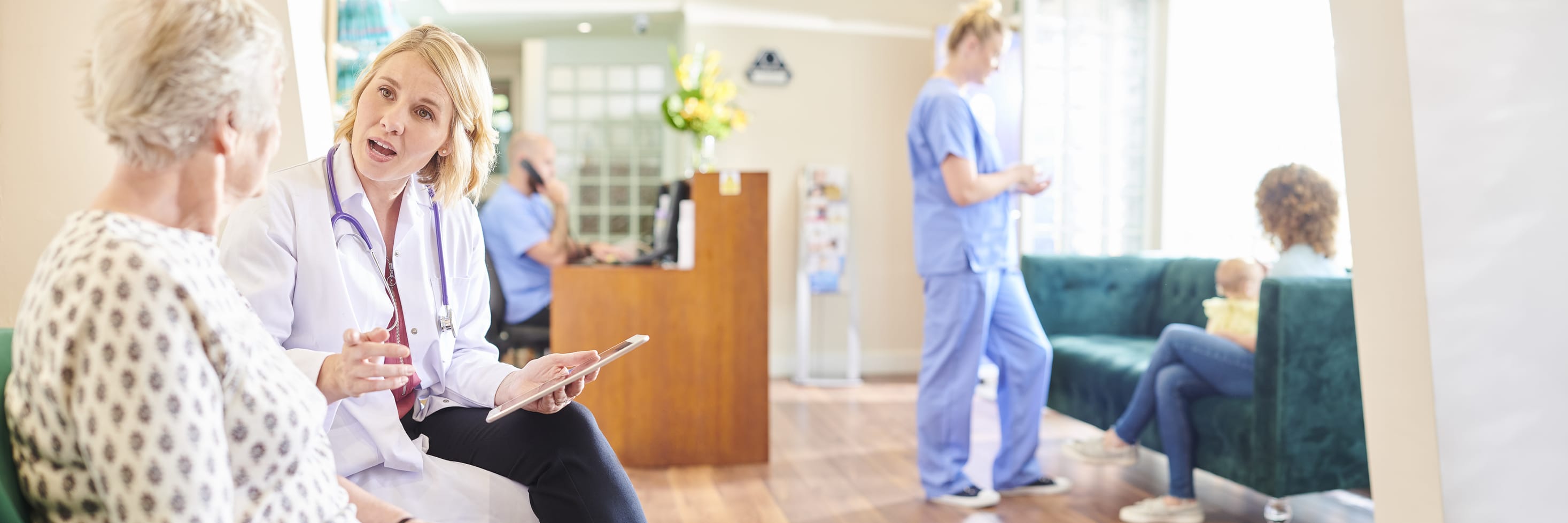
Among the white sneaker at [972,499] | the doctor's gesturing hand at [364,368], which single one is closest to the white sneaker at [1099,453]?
the white sneaker at [972,499]

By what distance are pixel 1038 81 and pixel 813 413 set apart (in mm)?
2073

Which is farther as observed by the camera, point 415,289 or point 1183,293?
point 1183,293

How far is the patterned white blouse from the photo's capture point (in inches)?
28.1

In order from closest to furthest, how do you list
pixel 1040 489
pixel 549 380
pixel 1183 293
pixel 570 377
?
pixel 570 377
pixel 549 380
pixel 1040 489
pixel 1183 293

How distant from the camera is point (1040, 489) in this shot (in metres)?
3.13

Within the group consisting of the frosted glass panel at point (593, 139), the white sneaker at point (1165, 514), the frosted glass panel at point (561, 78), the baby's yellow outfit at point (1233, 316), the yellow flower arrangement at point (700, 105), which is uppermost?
the frosted glass panel at point (561, 78)

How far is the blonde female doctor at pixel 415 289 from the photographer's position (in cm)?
128

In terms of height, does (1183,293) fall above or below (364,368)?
above

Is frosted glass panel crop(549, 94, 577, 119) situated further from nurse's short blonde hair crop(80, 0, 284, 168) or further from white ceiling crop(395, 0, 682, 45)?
nurse's short blonde hair crop(80, 0, 284, 168)

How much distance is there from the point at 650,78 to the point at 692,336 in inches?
166

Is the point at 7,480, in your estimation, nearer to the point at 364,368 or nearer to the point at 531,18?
the point at 364,368

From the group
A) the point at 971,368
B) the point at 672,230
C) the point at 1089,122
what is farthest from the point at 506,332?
the point at 1089,122

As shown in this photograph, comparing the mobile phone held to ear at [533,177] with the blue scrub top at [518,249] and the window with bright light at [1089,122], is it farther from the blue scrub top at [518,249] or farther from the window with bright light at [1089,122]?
the window with bright light at [1089,122]

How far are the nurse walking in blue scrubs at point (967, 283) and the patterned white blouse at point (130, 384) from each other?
232 centimetres
